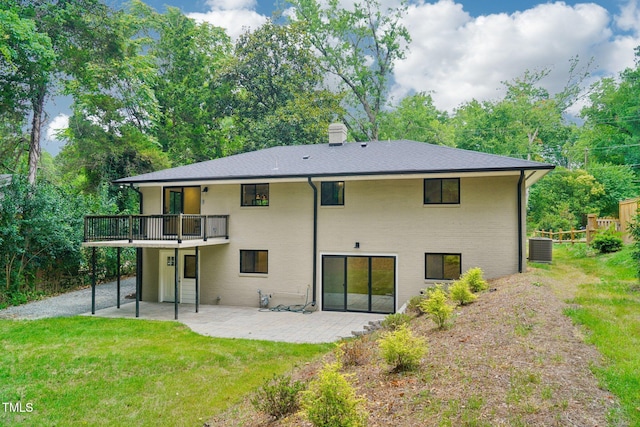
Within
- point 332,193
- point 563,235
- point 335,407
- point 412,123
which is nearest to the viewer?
point 335,407

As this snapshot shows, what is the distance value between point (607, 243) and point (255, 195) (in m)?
Result: 13.8

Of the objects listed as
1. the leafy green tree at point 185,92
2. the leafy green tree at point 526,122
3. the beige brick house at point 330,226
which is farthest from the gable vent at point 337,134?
the leafy green tree at point 526,122

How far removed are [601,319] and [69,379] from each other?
9.68 meters

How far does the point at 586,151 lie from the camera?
1346 inches

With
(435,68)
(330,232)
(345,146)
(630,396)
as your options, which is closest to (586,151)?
(435,68)

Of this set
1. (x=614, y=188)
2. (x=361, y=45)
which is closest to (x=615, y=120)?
(x=614, y=188)

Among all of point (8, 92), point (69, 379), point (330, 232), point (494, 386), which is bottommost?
point (69, 379)

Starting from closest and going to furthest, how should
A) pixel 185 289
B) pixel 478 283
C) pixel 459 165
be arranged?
pixel 478 283
pixel 459 165
pixel 185 289

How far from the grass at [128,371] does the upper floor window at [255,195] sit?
521 cm

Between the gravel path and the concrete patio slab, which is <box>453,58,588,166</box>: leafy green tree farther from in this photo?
the gravel path

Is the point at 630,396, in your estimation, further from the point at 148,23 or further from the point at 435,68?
the point at 435,68

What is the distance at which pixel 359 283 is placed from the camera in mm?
13039

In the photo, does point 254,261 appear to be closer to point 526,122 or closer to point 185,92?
point 185,92

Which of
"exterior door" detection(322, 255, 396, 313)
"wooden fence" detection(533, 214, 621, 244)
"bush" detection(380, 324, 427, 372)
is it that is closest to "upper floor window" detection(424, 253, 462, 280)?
"exterior door" detection(322, 255, 396, 313)
